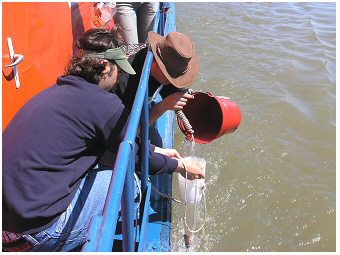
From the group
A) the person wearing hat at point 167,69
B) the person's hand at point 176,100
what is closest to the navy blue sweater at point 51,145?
the person wearing hat at point 167,69

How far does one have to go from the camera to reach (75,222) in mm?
1544

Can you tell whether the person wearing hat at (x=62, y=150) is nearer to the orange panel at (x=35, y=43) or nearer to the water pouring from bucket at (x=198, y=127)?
the orange panel at (x=35, y=43)

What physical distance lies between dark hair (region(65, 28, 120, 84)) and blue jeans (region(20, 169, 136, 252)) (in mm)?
612

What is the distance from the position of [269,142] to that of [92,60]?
10.2 ft

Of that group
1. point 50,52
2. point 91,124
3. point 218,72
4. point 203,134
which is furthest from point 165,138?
point 218,72

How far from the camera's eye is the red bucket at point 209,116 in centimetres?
238

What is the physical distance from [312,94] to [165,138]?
3.28 m

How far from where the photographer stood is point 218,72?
5.59 metres

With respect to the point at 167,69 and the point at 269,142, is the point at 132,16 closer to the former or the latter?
the point at 167,69

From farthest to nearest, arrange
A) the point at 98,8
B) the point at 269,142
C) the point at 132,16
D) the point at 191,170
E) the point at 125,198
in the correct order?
the point at 269,142 < the point at 132,16 < the point at 98,8 < the point at 191,170 < the point at 125,198

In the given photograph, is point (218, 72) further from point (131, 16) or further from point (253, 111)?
point (131, 16)

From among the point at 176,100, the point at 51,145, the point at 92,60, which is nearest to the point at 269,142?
the point at 176,100

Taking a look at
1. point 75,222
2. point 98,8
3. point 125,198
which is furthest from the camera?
point 98,8

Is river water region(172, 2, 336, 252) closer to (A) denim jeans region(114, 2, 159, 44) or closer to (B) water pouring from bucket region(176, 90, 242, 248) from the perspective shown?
(B) water pouring from bucket region(176, 90, 242, 248)
